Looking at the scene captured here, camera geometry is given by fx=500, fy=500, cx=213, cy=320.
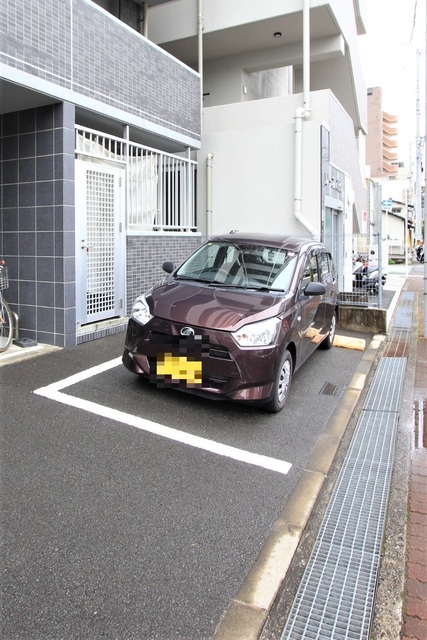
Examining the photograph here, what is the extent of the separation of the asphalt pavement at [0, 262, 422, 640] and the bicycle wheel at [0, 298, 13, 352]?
0.76 m

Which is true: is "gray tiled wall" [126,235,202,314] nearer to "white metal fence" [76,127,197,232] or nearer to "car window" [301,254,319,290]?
"white metal fence" [76,127,197,232]

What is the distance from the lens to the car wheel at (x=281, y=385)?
459 centimetres

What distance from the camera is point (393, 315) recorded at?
37.5 feet

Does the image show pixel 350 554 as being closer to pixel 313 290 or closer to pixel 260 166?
pixel 313 290

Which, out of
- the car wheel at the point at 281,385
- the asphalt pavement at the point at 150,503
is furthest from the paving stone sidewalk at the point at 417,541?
the car wheel at the point at 281,385

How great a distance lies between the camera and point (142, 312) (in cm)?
486

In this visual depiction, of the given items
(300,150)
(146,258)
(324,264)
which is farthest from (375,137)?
(324,264)

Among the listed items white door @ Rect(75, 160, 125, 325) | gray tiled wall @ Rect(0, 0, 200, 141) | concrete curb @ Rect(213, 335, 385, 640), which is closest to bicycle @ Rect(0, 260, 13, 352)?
white door @ Rect(75, 160, 125, 325)

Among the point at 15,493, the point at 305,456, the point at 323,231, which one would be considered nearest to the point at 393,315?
the point at 323,231

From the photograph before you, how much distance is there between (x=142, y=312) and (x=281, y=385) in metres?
1.52

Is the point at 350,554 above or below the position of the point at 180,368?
below

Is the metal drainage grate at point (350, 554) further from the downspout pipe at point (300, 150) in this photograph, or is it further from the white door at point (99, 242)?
the downspout pipe at point (300, 150)

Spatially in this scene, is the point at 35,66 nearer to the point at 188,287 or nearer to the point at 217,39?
the point at 188,287

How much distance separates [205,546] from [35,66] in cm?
542
